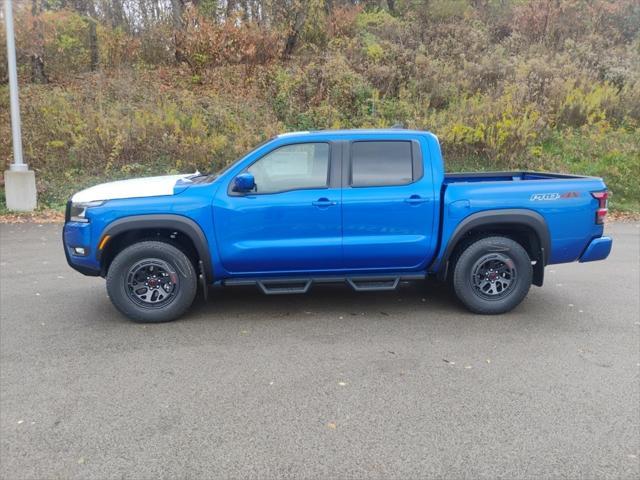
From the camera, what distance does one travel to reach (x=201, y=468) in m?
3.13

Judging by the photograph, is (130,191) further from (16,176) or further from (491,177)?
(16,176)

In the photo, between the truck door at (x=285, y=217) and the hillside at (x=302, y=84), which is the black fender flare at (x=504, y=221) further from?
the hillside at (x=302, y=84)

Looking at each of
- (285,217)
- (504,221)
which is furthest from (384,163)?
(504,221)

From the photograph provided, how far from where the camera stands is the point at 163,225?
17.6 feet

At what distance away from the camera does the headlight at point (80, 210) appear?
536 centimetres

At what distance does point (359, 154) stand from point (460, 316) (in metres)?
1.94

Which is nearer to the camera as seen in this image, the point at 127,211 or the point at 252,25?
the point at 127,211

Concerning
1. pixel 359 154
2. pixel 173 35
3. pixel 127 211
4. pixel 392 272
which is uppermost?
pixel 173 35

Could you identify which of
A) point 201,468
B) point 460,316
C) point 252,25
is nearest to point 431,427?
point 201,468

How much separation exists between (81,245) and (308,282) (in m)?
2.20

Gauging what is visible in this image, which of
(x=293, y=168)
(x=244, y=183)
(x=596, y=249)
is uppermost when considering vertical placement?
(x=293, y=168)

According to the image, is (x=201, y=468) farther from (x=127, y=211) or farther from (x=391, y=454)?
(x=127, y=211)

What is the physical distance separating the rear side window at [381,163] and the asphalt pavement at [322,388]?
1372 millimetres

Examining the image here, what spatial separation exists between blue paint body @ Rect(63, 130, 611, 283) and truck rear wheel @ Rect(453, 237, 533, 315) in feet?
0.90
